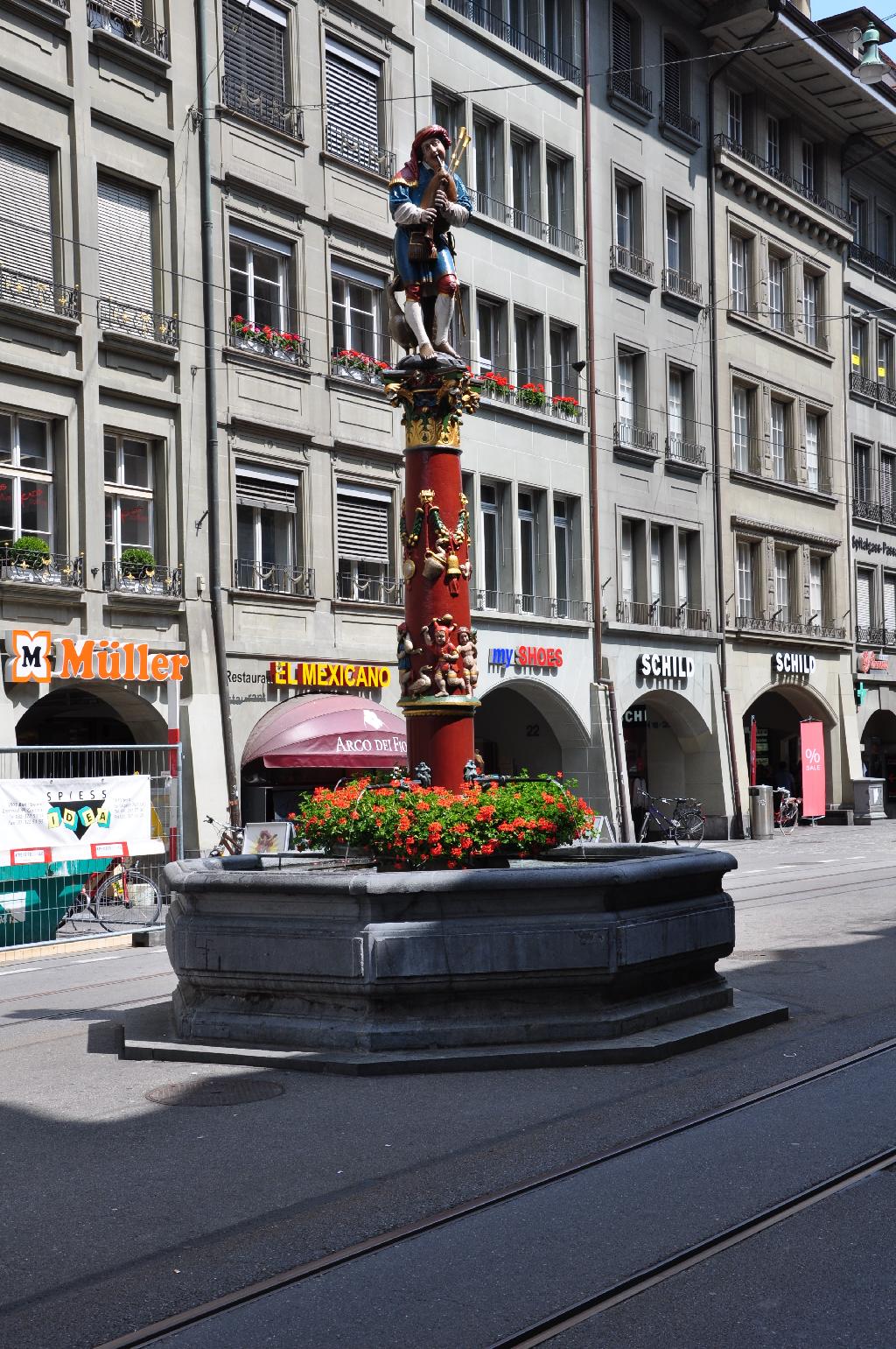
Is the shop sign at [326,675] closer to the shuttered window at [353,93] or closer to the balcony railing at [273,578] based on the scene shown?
the balcony railing at [273,578]

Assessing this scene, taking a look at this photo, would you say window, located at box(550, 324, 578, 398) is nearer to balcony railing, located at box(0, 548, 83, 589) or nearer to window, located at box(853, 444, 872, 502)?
balcony railing, located at box(0, 548, 83, 589)

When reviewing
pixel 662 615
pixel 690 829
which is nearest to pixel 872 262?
pixel 662 615

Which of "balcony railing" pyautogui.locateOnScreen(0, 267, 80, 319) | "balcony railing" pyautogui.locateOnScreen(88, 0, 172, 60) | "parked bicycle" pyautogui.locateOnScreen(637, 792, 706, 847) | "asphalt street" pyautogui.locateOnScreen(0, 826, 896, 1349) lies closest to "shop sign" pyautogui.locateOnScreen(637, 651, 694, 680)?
"parked bicycle" pyautogui.locateOnScreen(637, 792, 706, 847)

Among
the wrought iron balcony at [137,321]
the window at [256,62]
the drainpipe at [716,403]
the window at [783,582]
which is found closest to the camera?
the wrought iron balcony at [137,321]

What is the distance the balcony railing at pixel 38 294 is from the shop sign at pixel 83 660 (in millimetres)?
4419

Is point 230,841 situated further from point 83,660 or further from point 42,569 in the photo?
point 42,569

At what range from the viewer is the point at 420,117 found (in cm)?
2900

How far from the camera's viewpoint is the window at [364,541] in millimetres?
27016

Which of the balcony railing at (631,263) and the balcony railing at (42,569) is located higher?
the balcony railing at (631,263)

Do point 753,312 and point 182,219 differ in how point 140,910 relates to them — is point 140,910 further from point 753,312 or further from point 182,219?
point 753,312

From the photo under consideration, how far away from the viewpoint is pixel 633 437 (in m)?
34.5

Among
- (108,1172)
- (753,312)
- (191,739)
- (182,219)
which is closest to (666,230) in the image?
(753,312)

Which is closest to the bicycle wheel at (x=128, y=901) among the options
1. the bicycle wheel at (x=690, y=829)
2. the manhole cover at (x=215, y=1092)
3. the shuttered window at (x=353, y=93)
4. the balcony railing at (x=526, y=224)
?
the manhole cover at (x=215, y=1092)

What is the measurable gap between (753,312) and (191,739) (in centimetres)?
2100
